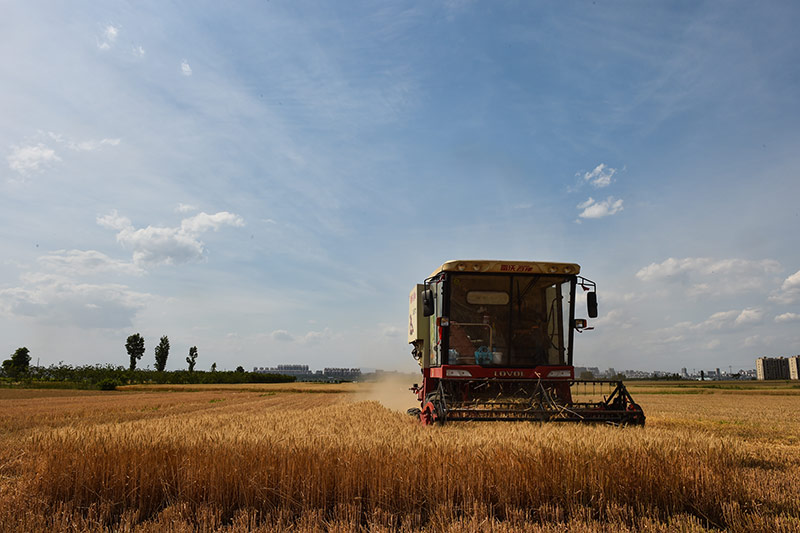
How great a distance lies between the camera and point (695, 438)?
5.77 meters

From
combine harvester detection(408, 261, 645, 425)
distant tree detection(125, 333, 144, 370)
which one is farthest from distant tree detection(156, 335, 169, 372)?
combine harvester detection(408, 261, 645, 425)

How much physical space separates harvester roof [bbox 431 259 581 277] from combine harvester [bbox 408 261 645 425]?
0.02 m

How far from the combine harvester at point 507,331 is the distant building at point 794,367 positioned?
562 feet

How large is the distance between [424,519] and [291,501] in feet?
4.04

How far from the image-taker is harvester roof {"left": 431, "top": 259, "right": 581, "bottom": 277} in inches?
358

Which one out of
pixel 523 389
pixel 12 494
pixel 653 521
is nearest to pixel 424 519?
pixel 653 521

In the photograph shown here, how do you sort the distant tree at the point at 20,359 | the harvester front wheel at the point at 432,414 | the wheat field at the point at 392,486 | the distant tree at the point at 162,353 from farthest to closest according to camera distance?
the distant tree at the point at 162,353 → the distant tree at the point at 20,359 → the harvester front wheel at the point at 432,414 → the wheat field at the point at 392,486

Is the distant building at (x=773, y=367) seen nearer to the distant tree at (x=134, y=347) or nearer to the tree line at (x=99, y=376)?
the tree line at (x=99, y=376)

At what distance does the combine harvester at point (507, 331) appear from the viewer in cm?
884

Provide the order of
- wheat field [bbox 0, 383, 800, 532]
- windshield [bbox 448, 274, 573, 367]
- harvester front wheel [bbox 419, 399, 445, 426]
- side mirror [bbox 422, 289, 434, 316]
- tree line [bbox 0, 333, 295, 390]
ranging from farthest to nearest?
1. tree line [bbox 0, 333, 295, 390]
2. windshield [bbox 448, 274, 573, 367]
3. side mirror [bbox 422, 289, 434, 316]
4. harvester front wheel [bbox 419, 399, 445, 426]
5. wheat field [bbox 0, 383, 800, 532]

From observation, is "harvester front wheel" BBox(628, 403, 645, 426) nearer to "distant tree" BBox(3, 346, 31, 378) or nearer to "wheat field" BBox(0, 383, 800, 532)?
"wheat field" BBox(0, 383, 800, 532)

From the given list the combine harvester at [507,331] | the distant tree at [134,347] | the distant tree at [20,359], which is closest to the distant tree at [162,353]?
the distant tree at [134,347]

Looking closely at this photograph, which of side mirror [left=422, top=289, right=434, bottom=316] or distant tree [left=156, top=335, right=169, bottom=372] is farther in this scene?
distant tree [left=156, top=335, right=169, bottom=372]

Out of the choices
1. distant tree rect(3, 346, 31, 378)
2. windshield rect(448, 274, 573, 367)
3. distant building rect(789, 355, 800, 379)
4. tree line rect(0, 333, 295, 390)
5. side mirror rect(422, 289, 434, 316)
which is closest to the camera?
side mirror rect(422, 289, 434, 316)
